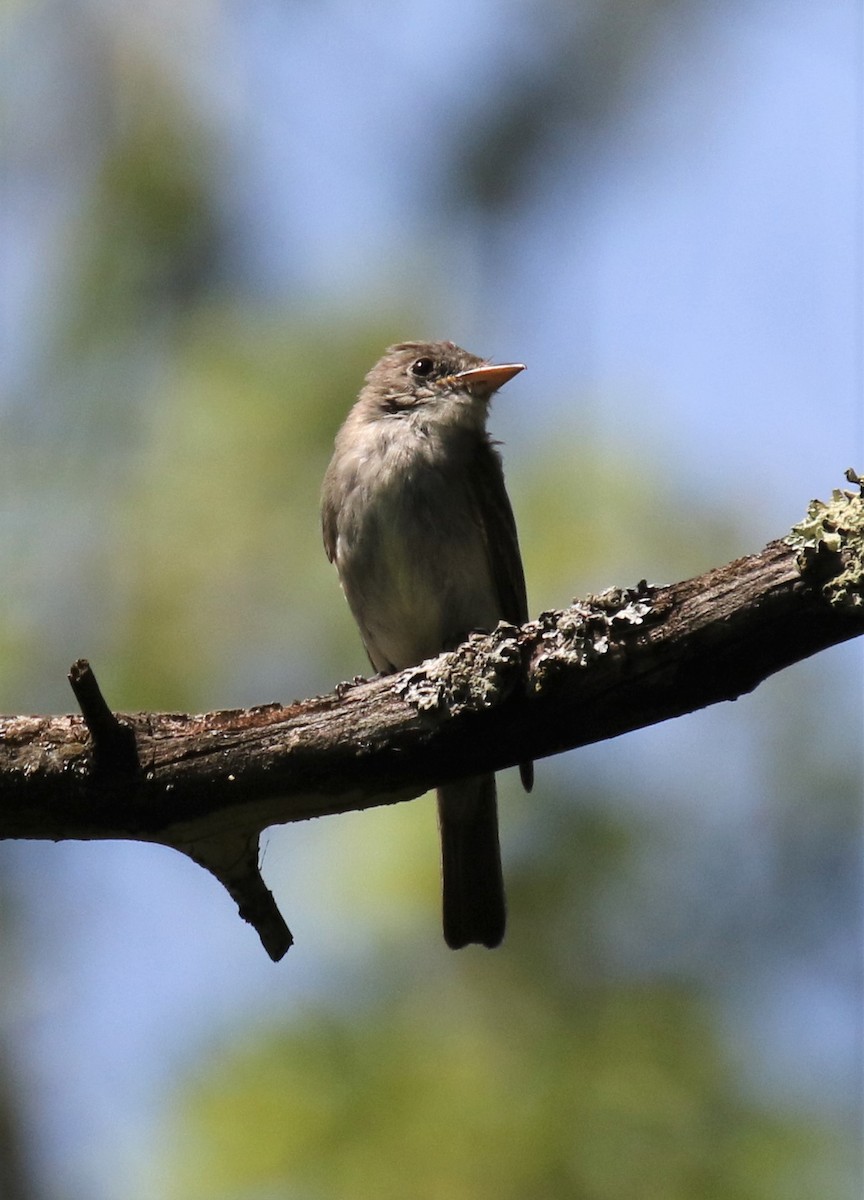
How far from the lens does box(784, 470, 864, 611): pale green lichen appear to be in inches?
116

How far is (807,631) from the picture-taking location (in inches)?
120

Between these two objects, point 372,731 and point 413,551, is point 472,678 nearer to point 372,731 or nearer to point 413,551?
point 372,731

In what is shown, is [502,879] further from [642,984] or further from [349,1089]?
[349,1089]

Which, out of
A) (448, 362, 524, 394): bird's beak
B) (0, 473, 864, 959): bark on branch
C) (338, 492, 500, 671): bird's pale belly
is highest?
(448, 362, 524, 394): bird's beak

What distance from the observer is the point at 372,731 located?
342 cm

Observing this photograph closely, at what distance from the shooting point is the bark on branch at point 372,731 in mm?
3168

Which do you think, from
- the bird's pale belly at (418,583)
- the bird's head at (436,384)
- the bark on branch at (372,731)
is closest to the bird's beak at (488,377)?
Result: the bird's head at (436,384)

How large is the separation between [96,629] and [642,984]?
271 cm

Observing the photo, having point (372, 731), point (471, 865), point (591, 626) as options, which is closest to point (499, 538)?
point (471, 865)

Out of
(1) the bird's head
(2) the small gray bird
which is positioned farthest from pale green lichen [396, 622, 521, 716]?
(1) the bird's head

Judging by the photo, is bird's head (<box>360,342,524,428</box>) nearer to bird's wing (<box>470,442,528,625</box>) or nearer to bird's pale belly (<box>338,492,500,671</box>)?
bird's wing (<box>470,442,528,625</box>)

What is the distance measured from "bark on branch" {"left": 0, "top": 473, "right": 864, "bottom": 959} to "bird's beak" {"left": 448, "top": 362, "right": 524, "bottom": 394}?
2471 mm

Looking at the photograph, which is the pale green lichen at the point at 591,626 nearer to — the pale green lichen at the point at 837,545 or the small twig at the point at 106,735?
the pale green lichen at the point at 837,545

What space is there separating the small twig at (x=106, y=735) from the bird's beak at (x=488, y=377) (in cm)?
284
